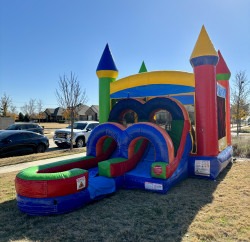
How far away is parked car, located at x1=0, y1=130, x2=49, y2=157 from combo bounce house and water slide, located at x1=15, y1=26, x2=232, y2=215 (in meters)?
5.21

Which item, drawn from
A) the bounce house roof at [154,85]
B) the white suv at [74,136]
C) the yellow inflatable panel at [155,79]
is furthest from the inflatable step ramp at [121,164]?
the white suv at [74,136]

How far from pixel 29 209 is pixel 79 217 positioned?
0.98 metres

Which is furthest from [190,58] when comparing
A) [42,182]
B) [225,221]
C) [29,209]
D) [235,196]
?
[29,209]

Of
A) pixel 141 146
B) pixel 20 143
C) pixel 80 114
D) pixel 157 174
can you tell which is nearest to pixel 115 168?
pixel 157 174

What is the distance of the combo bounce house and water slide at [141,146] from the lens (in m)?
4.53

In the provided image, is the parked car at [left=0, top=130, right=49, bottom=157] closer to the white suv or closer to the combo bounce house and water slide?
the white suv

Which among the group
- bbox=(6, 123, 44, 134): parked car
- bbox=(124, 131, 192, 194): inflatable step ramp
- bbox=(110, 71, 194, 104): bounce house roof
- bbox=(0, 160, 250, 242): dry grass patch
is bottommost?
bbox=(0, 160, 250, 242): dry grass patch

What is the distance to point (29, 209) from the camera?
441 cm

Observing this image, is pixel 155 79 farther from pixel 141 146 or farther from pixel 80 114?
pixel 80 114

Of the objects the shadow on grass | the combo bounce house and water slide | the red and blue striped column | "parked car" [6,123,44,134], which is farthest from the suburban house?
the shadow on grass

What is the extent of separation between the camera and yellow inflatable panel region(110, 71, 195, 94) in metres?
7.63

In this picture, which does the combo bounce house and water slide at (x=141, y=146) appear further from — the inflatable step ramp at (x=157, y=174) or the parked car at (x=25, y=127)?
the parked car at (x=25, y=127)

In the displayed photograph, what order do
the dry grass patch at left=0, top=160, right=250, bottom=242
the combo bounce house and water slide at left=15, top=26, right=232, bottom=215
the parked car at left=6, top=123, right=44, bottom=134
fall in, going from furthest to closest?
the parked car at left=6, top=123, right=44, bottom=134 → the combo bounce house and water slide at left=15, top=26, right=232, bottom=215 → the dry grass patch at left=0, top=160, right=250, bottom=242

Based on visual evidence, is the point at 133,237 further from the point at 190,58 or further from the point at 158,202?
the point at 190,58
